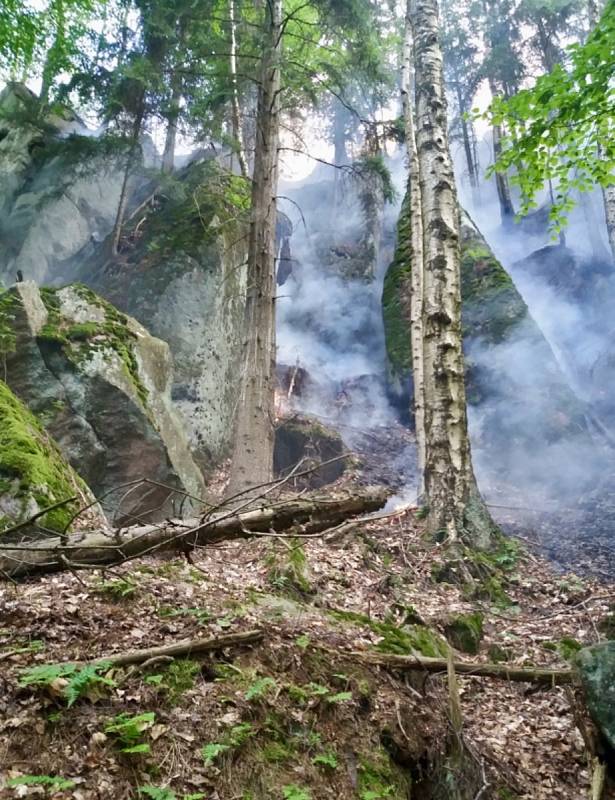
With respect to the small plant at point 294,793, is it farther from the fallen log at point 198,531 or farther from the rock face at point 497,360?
the rock face at point 497,360

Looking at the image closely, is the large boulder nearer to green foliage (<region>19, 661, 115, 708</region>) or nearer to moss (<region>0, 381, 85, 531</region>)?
moss (<region>0, 381, 85, 531</region>)

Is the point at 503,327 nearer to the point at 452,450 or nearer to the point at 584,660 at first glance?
the point at 452,450

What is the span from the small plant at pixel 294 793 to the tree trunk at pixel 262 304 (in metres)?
4.64

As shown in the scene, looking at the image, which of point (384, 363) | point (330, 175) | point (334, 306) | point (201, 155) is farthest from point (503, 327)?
point (330, 175)

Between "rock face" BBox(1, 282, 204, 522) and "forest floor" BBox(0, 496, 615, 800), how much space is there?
3.11 meters

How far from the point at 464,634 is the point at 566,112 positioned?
5.52 m

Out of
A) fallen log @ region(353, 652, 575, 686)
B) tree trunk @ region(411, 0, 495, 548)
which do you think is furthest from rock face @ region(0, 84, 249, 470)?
fallen log @ region(353, 652, 575, 686)

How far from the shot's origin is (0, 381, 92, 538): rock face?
14.4 feet

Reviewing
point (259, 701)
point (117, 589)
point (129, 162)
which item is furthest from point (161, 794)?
point (129, 162)

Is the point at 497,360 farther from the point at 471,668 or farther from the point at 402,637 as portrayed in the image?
the point at 471,668

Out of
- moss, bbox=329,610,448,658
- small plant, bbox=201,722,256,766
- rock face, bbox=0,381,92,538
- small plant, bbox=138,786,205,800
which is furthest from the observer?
rock face, bbox=0,381,92,538

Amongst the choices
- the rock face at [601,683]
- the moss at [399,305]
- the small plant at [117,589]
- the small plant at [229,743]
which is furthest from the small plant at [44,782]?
the moss at [399,305]

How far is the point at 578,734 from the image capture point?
11.1ft

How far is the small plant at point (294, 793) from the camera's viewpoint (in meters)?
2.35
